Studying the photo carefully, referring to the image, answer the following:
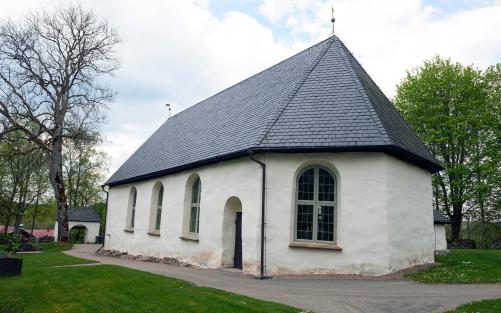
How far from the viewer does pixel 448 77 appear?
30.7m

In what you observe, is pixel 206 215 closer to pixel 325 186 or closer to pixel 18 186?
pixel 325 186

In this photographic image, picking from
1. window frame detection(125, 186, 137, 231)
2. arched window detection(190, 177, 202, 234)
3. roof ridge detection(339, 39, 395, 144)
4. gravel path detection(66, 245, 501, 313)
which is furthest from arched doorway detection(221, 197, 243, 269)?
window frame detection(125, 186, 137, 231)

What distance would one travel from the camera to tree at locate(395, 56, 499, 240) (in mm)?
29609

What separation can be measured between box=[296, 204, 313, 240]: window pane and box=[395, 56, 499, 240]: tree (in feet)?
70.4

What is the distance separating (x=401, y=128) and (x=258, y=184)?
5.81 meters

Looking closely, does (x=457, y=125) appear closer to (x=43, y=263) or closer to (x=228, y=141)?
(x=228, y=141)

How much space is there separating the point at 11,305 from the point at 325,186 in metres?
8.53

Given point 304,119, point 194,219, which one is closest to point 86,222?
point 194,219

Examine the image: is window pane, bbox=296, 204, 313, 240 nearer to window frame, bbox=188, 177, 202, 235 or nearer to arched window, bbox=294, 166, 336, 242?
arched window, bbox=294, 166, 336, 242

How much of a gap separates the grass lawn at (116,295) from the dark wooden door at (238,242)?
3.44 meters

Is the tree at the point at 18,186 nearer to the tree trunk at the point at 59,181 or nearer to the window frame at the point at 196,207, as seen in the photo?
the tree trunk at the point at 59,181

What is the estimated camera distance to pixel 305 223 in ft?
40.0

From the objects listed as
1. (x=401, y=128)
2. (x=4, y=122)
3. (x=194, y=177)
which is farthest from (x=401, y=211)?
(x=4, y=122)

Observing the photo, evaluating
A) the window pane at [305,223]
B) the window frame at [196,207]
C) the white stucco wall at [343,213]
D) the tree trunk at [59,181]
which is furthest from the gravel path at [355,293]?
the tree trunk at [59,181]
